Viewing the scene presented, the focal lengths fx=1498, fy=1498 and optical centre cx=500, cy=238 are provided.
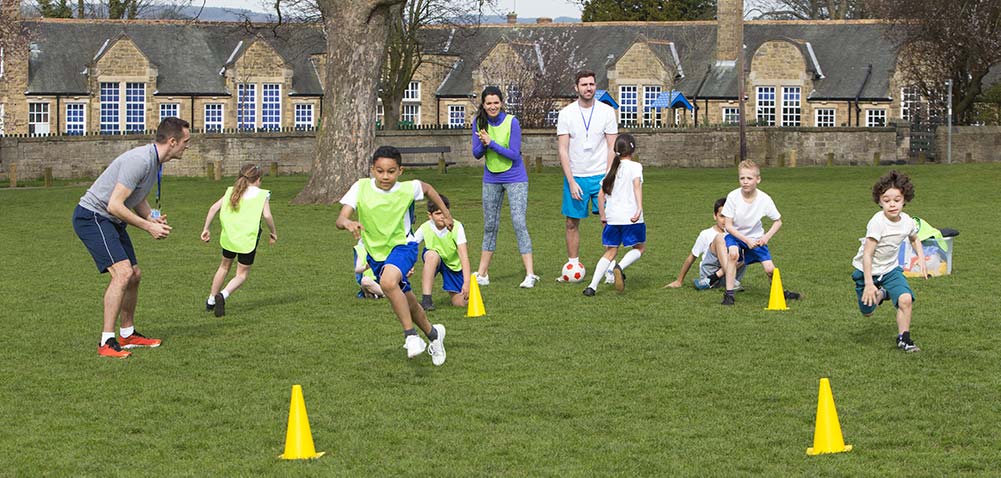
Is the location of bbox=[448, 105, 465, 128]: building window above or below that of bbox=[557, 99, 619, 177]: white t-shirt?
above

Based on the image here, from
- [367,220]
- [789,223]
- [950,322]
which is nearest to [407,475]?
[367,220]

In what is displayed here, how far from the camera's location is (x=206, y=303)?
14484 millimetres

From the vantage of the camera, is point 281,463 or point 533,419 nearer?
point 281,463

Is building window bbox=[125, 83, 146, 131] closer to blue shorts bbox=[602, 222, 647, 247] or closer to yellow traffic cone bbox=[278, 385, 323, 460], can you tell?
blue shorts bbox=[602, 222, 647, 247]

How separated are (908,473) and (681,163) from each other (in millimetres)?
48039

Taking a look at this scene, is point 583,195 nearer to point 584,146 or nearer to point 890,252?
point 584,146

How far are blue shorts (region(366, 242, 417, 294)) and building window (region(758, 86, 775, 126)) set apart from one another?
60224mm

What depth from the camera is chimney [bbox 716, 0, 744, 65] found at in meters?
68.4

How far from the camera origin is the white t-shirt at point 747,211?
13836 millimetres

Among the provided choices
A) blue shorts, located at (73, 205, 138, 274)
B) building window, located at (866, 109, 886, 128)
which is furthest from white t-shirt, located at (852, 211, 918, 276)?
building window, located at (866, 109, 886, 128)

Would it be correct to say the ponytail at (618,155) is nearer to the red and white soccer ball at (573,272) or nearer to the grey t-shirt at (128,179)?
the red and white soccer ball at (573,272)

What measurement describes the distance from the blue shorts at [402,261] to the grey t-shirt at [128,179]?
6.39 ft

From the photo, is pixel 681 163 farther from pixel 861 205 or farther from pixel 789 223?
pixel 789 223

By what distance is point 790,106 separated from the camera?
228 ft
